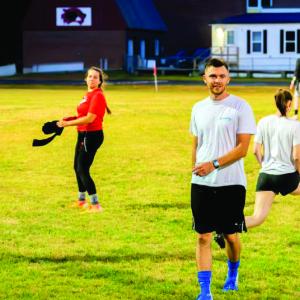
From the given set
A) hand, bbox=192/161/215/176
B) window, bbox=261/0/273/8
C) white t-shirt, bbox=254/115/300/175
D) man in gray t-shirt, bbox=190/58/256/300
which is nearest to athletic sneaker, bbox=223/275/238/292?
man in gray t-shirt, bbox=190/58/256/300

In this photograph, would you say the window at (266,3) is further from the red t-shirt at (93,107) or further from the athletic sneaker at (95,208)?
the red t-shirt at (93,107)

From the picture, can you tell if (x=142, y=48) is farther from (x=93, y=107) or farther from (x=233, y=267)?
(x=233, y=267)

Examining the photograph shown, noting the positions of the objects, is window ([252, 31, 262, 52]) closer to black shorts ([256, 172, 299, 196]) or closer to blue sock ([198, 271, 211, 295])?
black shorts ([256, 172, 299, 196])

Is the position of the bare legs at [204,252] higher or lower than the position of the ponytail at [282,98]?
lower

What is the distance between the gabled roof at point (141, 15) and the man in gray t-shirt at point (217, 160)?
6778cm

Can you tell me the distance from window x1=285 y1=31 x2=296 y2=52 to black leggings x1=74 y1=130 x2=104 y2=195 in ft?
188

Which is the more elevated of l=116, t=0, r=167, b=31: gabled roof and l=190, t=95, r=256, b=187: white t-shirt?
l=116, t=0, r=167, b=31: gabled roof

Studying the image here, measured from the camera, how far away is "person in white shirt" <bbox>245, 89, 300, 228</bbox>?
1040cm

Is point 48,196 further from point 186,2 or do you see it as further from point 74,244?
point 186,2

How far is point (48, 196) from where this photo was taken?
1539 centimetres

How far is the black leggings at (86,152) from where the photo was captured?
13305 mm

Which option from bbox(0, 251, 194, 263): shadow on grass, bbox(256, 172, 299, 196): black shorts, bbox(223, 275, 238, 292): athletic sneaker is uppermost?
bbox(256, 172, 299, 196): black shorts

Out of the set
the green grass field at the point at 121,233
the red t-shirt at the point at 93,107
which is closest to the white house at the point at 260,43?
the green grass field at the point at 121,233

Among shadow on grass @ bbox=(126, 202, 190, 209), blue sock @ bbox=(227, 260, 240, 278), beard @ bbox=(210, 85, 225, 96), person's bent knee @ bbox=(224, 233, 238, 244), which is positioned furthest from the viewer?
shadow on grass @ bbox=(126, 202, 190, 209)
